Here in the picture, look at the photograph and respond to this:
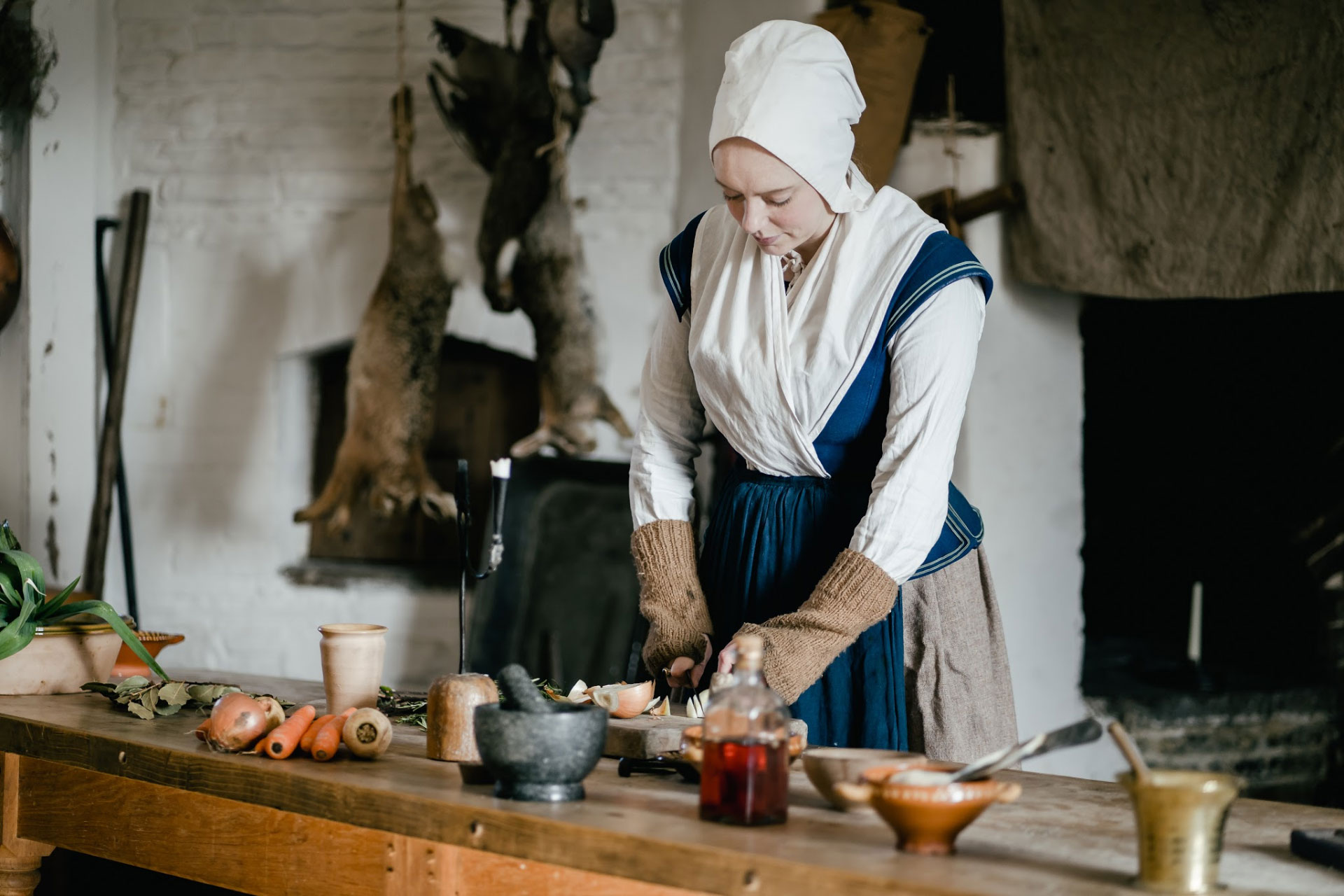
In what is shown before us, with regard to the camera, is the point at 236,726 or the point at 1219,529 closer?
the point at 236,726

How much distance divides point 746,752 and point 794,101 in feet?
2.91

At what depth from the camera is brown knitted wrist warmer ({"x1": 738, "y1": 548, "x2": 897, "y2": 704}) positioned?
5.51 ft

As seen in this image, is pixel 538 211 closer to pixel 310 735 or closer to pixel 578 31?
pixel 578 31

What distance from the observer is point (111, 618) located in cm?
208

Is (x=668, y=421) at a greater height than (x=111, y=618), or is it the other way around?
(x=668, y=421)

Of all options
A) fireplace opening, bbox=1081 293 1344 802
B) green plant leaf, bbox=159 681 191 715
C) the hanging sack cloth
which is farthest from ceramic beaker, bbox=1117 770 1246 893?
fireplace opening, bbox=1081 293 1344 802

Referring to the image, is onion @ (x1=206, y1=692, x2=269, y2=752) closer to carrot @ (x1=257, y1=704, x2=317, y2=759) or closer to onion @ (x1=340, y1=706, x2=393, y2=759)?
carrot @ (x1=257, y1=704, x2=317, y2=759)

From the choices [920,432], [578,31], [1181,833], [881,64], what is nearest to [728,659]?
[920,432]

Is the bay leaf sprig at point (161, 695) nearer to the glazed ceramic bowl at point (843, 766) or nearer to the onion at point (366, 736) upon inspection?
the onion at point (366, 736)

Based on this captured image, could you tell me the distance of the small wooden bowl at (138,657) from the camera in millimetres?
2289

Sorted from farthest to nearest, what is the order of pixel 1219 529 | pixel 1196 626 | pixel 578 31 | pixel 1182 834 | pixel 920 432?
pixel 1219 529 → pixel 1196 626 → pixel 578 31 → pixel 920 432 → pixel 1182 834

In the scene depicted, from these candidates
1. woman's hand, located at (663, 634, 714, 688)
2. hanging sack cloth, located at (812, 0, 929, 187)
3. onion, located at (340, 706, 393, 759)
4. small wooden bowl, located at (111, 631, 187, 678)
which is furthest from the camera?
hanging sack cloth, located at (812, 0, 929, 187)

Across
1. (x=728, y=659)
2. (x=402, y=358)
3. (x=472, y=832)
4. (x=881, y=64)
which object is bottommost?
(x=472, y=832)

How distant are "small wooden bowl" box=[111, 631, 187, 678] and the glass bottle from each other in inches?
51.7
